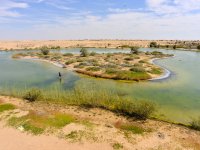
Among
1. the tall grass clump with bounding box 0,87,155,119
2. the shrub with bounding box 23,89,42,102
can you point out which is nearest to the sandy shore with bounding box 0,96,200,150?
the tall grass clump with bounding box 0,87,155,119

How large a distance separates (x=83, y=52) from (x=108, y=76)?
2654 centimetres

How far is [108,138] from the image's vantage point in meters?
16.1

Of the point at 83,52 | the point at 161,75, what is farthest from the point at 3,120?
the point at 83,52

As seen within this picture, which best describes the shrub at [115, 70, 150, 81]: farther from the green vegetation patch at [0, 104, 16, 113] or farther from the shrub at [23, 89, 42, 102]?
the green vegetation patch at [0, 104, 16, 113]

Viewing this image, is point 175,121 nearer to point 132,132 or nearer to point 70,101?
point 132,132

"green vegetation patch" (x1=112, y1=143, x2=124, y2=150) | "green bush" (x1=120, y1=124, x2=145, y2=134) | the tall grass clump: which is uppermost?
the tall grass clump

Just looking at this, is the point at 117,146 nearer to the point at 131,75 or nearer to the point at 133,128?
the point at 133,128

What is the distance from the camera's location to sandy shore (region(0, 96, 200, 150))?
596 inches

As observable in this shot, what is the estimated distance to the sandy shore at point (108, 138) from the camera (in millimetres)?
15141

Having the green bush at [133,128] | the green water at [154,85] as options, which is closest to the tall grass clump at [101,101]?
the green bush at [133,128]

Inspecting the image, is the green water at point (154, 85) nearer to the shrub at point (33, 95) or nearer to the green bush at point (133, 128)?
the green bush at point (133, 128)

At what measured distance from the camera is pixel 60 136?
16.4 meters

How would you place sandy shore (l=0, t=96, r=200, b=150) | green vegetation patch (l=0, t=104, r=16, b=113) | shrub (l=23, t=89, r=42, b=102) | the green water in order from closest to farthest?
sandy shore (l=0, t=96, r=200, b=150) < green vegetation patch (l=0, t=104, r=16, b=113) < the green water < shrub (l=23, t=89, r=42, b=102)

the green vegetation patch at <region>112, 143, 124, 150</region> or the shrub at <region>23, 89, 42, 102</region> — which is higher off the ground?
the shrub at <region>23, 89, 42, 102</region>
